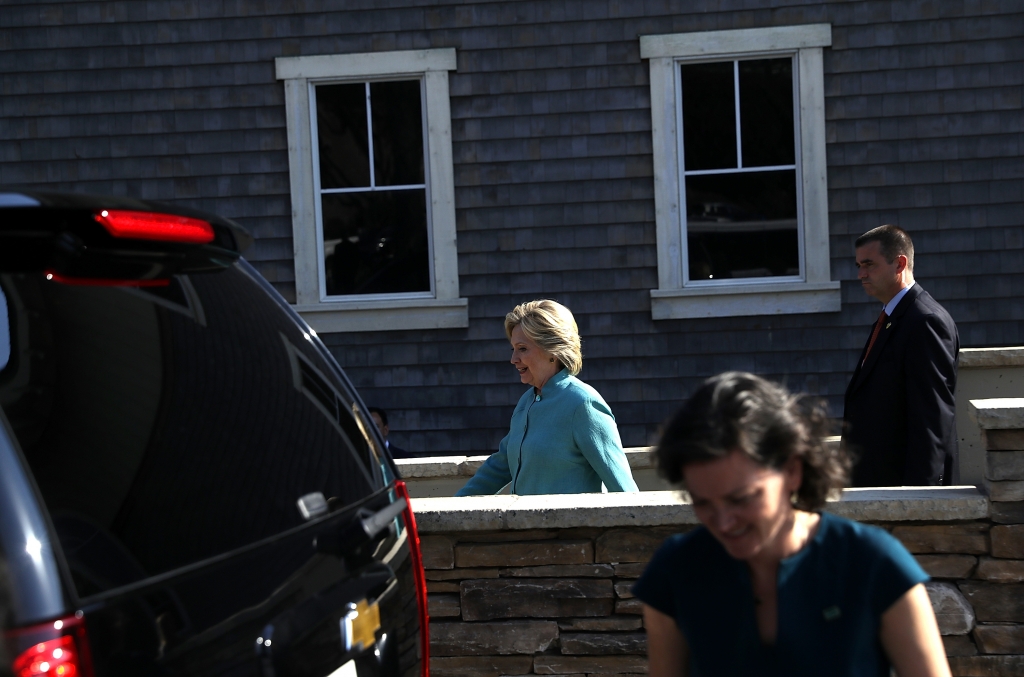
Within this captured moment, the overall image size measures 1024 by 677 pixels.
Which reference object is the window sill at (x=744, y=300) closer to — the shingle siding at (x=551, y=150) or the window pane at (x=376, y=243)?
the shingle siding at (x=551, y=150)

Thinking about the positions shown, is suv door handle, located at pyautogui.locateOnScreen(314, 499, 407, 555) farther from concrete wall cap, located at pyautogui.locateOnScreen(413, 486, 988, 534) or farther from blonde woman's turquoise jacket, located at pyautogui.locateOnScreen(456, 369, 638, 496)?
blonde woman's turquoise jacket, located at pyautogui.locateOnScreen(456, 369, 638, 496)

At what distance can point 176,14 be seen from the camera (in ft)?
25.0

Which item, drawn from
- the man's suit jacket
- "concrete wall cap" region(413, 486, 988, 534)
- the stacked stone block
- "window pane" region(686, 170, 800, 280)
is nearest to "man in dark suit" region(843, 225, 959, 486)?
the man's suit jacket

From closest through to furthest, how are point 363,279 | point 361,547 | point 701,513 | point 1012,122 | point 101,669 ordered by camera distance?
point 101,669, point 701,513, point 361,547, point 1012,122, point 363,279

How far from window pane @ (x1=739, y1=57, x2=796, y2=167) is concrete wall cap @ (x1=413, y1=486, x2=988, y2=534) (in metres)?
4.65

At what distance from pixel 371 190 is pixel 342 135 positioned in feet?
1.51

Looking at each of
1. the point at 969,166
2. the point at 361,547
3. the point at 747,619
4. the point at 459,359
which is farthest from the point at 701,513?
the point at 969,166

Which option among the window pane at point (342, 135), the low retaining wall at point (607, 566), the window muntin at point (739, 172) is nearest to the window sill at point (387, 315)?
the window pane at point (342, 135)

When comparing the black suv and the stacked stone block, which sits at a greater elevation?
the black suv

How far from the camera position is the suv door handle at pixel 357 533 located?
181cm

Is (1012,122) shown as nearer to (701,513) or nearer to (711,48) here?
(711,48)

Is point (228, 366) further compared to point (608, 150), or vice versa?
point (608, 150)

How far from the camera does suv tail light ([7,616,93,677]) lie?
1.27m

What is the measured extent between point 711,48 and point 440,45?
1933mm
